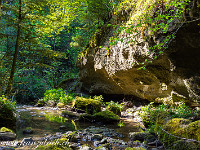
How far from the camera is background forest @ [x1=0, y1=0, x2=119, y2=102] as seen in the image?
6.67 meters

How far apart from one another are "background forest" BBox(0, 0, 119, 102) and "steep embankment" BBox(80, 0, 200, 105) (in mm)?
1718

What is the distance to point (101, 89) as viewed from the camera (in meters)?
12.0

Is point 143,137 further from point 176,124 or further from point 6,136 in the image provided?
point 6,136

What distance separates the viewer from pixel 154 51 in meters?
6.25

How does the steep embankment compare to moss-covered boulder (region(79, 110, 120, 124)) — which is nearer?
the steep embankment

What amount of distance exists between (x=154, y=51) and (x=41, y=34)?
18.3 ft

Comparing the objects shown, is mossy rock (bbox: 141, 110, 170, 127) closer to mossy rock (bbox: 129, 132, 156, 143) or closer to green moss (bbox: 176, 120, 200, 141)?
mossy rock (bbox: 129, 132, 156, 143)

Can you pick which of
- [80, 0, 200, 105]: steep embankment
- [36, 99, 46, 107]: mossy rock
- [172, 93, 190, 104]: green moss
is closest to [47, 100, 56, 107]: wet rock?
[36, 99, 46, 107]: mossy rock

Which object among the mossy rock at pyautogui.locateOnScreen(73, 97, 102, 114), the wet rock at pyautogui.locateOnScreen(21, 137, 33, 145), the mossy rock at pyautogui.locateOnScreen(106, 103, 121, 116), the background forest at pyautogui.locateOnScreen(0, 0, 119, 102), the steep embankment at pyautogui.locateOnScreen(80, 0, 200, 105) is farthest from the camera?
the mossy rock at pyautogui.locateOnScreen(106, 103, 121, 116)

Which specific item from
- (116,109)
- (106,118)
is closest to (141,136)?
(106,118)

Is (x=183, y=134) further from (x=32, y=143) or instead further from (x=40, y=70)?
(x=40, y=70)

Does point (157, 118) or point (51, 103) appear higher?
point (157, 118)

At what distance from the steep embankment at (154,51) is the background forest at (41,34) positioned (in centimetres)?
172

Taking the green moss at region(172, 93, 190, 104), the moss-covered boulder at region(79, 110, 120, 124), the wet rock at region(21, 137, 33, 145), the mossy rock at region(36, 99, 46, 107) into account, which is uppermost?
the green moss at region(172, 93, 190, 104)
